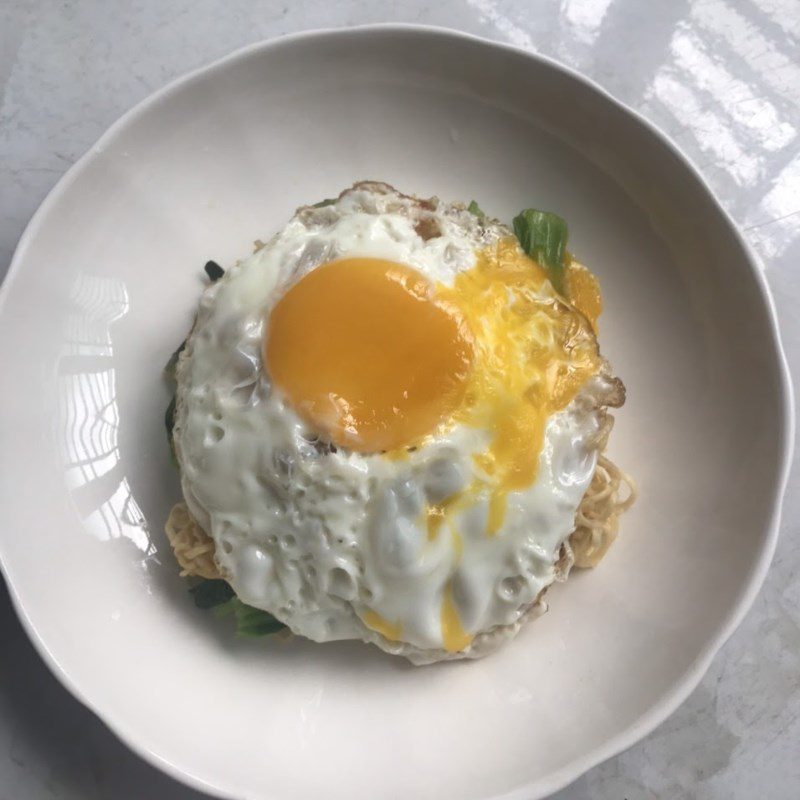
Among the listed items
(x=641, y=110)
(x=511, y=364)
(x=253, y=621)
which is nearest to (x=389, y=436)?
(x=511, y=364)

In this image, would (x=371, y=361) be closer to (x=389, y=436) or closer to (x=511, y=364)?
(x=389, y=436)

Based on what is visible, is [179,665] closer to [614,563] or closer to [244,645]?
[244,645]

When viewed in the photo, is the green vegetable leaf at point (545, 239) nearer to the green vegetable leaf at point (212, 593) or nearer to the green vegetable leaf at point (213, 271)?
the green vegetable leaf at point (213, 271)

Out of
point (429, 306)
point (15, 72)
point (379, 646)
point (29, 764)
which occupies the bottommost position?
point (29, 764)

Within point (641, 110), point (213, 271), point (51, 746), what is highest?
point (641, 110)

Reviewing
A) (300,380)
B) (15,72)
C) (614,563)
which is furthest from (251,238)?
(614,563)

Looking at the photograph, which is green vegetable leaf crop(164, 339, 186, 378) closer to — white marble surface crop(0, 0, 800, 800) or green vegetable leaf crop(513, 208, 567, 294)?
white marble surface crop(0, 0, 800, 800)
